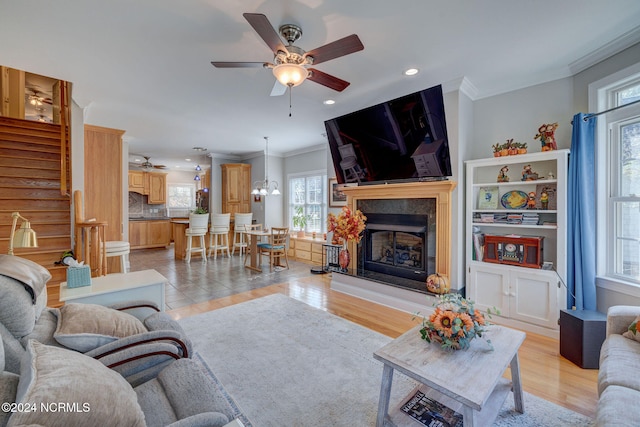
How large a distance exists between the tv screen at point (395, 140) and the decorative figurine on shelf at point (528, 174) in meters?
0.77

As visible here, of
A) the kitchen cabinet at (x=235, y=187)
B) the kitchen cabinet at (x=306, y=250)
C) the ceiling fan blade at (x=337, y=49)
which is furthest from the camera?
the kitchen cabinet at (x=235, y=187)

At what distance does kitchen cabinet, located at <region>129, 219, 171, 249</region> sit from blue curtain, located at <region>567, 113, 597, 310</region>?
9283 mm

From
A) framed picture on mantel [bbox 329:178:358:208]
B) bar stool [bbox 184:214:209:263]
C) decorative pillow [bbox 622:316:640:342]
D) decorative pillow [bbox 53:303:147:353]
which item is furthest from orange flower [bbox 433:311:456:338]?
bar stool [bbox 184:214:209:263]

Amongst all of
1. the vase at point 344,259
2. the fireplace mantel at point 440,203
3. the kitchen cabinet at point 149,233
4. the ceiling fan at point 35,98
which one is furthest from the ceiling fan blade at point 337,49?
the kitchen cabinet at point 149,233

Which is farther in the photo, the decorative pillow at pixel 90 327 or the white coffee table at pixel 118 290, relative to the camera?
the white coffee table at pixel 118 290

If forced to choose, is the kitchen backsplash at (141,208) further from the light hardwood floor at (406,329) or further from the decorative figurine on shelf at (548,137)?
the decorative figurine on shelf at (548,137)

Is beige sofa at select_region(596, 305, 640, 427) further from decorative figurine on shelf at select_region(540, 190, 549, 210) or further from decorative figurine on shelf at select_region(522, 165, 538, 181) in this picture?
decorative figurine on shelf at select_region(522, 165, 538, 181)

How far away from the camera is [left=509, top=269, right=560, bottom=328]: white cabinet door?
270 cm

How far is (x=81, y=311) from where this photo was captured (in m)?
1.61

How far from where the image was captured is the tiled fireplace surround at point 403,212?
10.7 feet

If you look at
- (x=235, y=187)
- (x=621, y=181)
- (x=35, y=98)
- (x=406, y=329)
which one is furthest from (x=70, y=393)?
(x=35, y=98)

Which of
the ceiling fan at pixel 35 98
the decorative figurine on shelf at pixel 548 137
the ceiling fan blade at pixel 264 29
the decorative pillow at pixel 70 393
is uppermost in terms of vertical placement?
the ceiling fan at pixel 35 98

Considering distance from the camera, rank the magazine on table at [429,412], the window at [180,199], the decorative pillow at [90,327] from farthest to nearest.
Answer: the window at [180,199] < the magazine on table at [429,412] < the decorative pillow at [90,327]

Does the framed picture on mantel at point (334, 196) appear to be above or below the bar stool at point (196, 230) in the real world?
above
